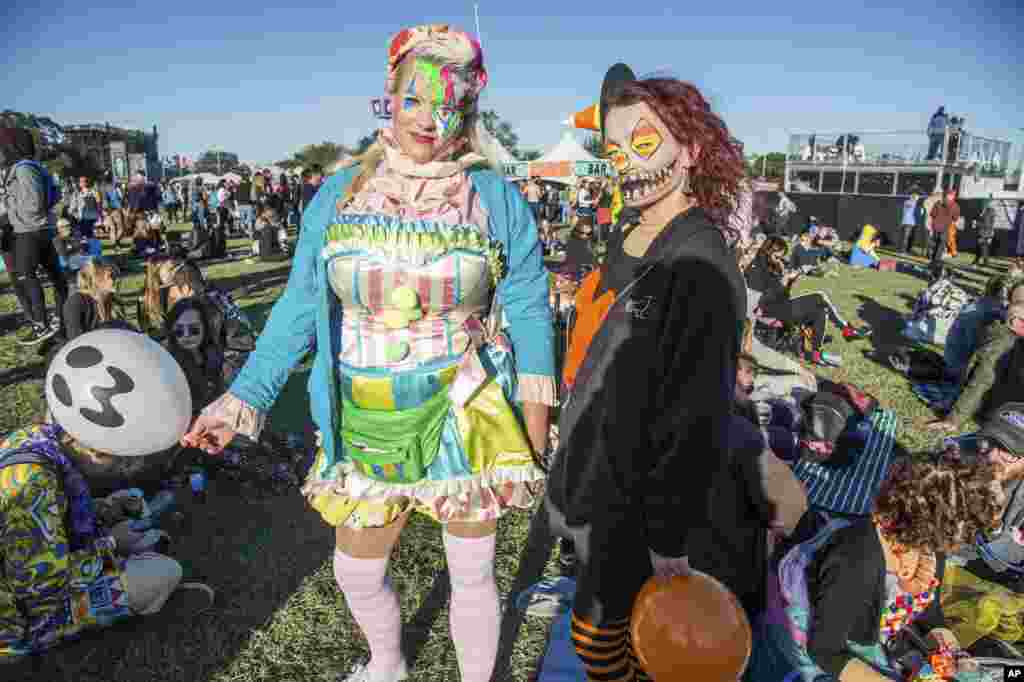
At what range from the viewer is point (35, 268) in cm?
719

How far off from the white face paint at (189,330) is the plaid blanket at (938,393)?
638cm

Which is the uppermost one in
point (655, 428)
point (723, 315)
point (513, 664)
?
point (723, 315)

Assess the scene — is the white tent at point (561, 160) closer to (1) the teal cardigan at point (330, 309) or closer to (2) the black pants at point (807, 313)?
(2) the black pants at point (807, 313)

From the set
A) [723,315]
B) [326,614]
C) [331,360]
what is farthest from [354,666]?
[723,315]

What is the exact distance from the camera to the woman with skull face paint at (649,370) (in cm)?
165

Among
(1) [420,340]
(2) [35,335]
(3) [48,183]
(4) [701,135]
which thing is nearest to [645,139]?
(4) [701,135]

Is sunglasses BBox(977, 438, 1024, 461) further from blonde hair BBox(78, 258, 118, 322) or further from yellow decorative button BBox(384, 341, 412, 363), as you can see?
blonde hair BBox(78, 258, 118, 322)

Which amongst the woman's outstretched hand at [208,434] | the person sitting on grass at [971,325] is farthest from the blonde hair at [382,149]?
the person sitting on grass at [971,325]

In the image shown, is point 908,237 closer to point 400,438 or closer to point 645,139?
point 645,139

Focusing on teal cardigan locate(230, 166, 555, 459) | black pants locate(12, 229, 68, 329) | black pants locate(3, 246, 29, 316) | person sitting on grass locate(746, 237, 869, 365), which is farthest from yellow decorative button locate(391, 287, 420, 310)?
black pants locate(3, 246, 29, 316)

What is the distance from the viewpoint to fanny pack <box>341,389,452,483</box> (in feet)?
6.51

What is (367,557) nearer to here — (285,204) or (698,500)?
(698,500)

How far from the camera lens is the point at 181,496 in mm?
4195

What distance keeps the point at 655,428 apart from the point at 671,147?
31.9 inches
